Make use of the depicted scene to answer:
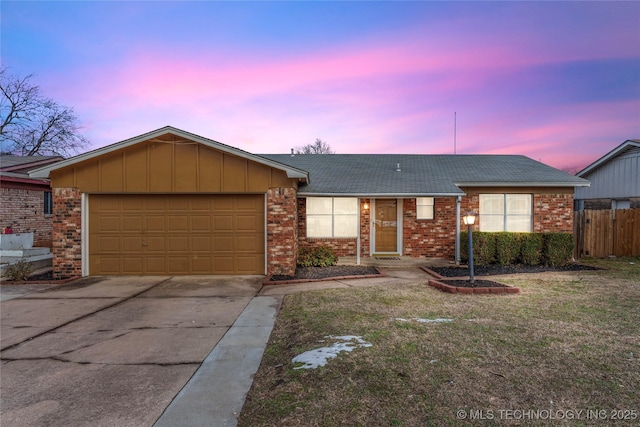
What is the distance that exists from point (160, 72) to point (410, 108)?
38.4 ft

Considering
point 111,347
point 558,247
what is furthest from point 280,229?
point 558,247

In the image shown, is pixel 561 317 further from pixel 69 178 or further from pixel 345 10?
pixel 69 178

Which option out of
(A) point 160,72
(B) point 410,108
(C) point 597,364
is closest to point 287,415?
(C) point 597,364

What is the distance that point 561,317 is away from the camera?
5.12m

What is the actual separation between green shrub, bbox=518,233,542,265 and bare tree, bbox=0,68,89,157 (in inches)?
1412

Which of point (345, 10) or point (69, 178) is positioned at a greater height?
point (345, 10)

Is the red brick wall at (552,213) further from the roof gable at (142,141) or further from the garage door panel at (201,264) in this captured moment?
the garage door panel at (201,264)

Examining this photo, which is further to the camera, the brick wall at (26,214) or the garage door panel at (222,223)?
the brick wall at (26,214)

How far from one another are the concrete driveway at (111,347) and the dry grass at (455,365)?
0.64 metres

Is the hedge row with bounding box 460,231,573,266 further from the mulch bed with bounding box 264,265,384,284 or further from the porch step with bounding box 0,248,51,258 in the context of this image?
the porch step with bounding box 0,248,51,258

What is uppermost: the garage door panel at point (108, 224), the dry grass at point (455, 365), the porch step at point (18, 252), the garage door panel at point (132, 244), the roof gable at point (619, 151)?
the roof gable at point (619, 151)

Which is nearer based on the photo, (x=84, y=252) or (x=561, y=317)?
(x=561, y=317)

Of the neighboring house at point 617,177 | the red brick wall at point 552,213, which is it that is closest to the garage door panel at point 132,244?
the red brick wall at point 552,213

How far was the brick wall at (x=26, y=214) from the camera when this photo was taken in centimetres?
1221
